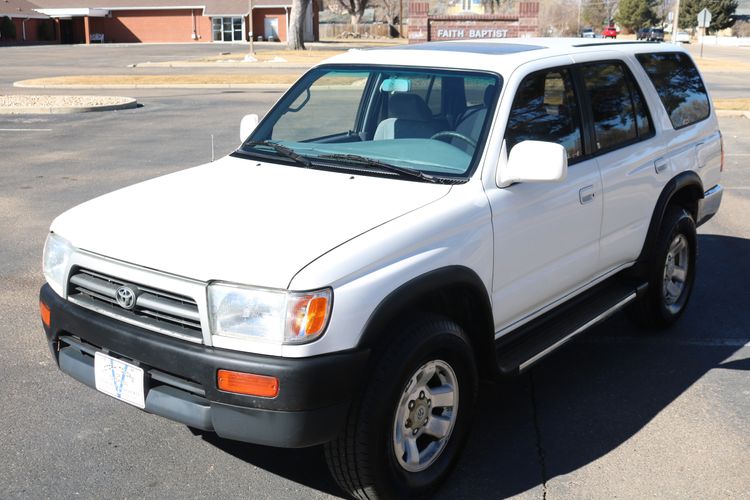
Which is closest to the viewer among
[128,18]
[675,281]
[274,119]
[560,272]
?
[560,272]

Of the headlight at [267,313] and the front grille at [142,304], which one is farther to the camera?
the front grille at [142,304]

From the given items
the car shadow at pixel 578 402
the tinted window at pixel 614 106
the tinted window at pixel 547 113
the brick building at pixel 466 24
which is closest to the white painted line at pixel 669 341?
the car shadow at pixel 578 402

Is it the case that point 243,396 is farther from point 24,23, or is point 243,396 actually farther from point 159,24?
point 24,23

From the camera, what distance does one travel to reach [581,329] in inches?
178

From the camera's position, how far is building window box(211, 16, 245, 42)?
A: 230ft

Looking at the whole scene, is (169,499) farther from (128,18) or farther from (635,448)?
(128,18)

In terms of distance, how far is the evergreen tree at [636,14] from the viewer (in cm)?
9156

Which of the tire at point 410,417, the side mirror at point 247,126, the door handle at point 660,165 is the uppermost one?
the side mirror at point 247,126

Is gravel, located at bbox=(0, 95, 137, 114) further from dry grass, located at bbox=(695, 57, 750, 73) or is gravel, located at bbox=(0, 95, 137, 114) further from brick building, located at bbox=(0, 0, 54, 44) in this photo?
brick building, located at bbox=(0, 0, 54, 44)

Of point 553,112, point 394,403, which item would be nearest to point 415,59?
point 553,112

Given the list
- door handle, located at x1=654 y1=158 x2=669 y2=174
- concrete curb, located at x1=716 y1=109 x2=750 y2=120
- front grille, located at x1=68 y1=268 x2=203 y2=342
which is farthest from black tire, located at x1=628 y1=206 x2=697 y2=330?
concrete curb, located at x1=716 y1=109 x2=750 y2=120

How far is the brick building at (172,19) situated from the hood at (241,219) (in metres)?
67.3

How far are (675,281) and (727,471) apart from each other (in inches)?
83.7

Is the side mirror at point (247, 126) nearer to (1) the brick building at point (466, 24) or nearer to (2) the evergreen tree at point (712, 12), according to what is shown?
(1) the brick building at point (466, 24)
